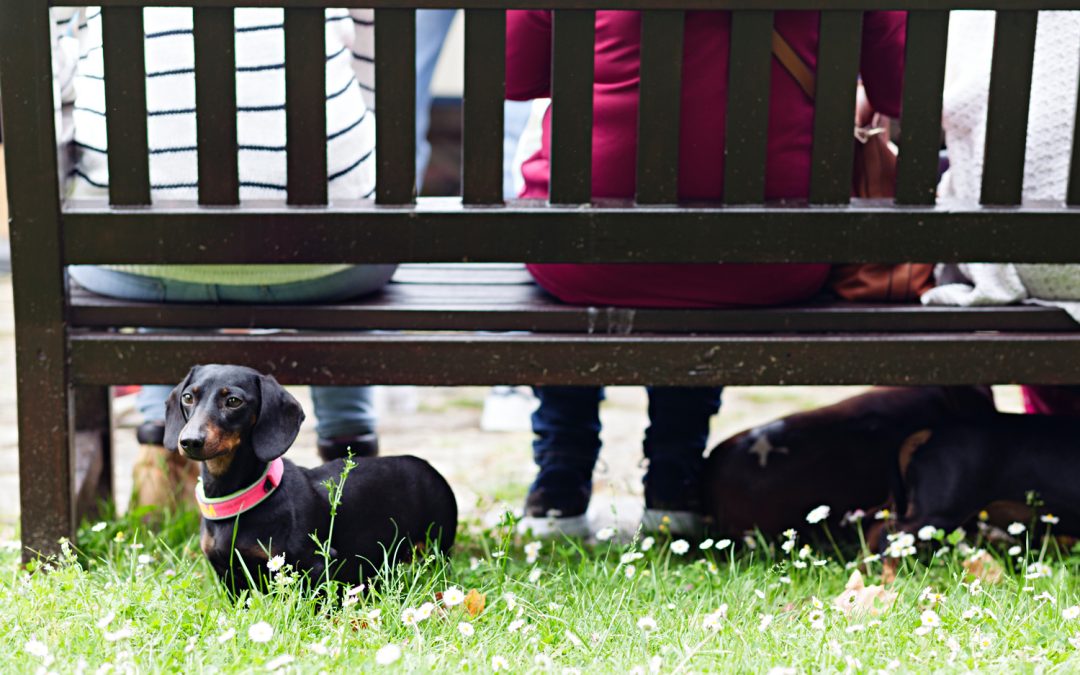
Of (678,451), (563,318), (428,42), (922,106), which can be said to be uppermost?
(428,42)

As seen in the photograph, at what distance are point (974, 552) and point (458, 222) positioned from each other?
42.3 inches

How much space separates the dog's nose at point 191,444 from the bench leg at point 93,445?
0.92 meters

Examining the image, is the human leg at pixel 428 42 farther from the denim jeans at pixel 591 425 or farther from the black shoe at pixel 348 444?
the denim jeans at pixel 591 425

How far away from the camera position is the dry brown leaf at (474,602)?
78.4 inches

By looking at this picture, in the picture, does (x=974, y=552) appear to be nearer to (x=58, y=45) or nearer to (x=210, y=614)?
(x=210, y=614)

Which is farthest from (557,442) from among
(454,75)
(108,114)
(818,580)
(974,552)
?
(454,75)

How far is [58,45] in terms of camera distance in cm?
220

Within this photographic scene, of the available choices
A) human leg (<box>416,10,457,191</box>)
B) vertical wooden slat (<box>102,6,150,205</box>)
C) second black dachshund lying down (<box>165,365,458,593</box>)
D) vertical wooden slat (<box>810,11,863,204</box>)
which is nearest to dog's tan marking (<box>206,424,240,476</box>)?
second black dachshund lying down (<box>165,365,458,593</box>)

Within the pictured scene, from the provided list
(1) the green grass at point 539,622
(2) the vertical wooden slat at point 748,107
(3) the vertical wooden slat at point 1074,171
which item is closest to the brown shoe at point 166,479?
(1) the green grass at point 539,622

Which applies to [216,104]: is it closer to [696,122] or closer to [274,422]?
[274,422]

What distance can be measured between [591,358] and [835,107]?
1.88ft

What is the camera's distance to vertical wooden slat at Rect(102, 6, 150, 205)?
79.1 inches

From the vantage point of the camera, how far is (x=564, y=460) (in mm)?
2736

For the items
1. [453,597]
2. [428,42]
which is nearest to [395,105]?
[453,597]
